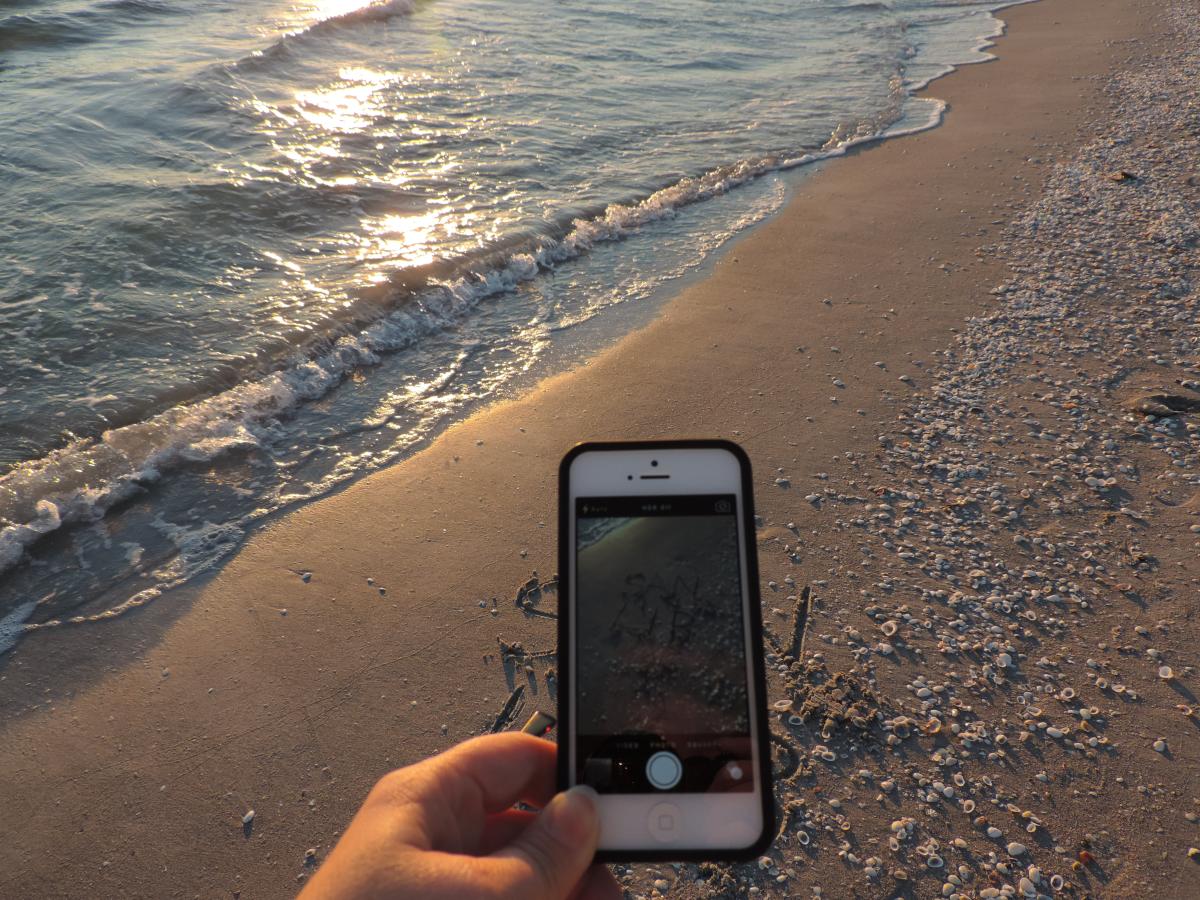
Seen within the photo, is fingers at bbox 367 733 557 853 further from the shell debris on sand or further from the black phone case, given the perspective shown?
the shell debris on sand

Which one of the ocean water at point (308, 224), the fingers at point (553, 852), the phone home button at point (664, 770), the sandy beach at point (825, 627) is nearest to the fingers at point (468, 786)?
the fingers at point (553, 852)

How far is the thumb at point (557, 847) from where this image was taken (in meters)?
1.61

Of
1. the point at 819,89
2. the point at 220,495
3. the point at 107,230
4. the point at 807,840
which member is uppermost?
the point at 819,89

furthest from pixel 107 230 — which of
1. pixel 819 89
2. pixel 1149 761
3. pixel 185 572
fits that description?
pixel 819 89

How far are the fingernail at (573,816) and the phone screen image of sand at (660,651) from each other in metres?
0.14

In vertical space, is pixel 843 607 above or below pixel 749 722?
below

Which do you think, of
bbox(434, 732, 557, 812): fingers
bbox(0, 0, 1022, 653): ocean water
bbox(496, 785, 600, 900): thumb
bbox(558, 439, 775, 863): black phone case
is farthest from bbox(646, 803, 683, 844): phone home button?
bbox(0, 0, 1022, 653): ocean water

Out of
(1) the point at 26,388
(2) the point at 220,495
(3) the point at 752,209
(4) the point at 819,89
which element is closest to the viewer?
(2) the point at 220,495

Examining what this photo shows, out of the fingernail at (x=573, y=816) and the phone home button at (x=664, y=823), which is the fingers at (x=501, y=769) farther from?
the phone home button at (x=664, y=823)

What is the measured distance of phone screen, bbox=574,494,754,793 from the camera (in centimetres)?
197

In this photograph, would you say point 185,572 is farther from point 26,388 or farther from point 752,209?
point 752,209

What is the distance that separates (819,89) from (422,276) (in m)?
10.0

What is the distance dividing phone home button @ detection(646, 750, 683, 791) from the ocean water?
138 inches

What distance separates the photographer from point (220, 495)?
201 inches
